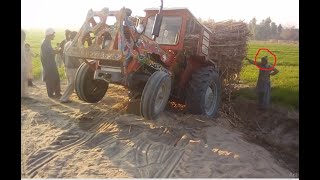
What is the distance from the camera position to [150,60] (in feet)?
21.8

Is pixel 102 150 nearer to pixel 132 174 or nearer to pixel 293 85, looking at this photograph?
pixel 132 174

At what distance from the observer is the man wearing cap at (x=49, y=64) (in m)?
8.52

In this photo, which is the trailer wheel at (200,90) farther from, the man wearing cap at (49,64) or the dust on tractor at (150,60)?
the man wearing cap at (49,64)

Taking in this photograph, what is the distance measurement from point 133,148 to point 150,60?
2.01m

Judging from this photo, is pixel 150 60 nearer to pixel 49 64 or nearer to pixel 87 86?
pixel 87 86

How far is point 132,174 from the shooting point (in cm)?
454

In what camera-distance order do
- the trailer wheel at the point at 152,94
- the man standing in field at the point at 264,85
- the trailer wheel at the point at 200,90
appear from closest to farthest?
the trailer wheel at the point at 152,94 < the trailer wheel at the point at 200,90 < the man standing in field at the point at 264,85

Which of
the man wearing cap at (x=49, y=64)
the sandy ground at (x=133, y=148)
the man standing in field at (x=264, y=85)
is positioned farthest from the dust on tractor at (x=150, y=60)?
the man standing in field at (x=264, y=85)

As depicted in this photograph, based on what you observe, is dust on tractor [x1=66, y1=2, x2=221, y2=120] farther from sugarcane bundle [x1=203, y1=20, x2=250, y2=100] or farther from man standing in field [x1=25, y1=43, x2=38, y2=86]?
man standing in field [x1=25, y1=43, x2=38, y2=86]

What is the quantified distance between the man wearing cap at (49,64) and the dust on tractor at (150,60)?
65.9 inches

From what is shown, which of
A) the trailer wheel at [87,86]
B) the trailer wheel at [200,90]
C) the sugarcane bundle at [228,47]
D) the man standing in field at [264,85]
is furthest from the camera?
the man standing in field at [264,85]

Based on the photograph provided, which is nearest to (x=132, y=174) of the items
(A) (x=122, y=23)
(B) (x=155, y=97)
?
(B) (x=155, y=97)

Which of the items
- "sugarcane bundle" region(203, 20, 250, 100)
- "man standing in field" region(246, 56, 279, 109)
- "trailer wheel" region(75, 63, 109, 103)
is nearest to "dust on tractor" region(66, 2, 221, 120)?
"trailer wheel" region(75, 63, 109, 103)
